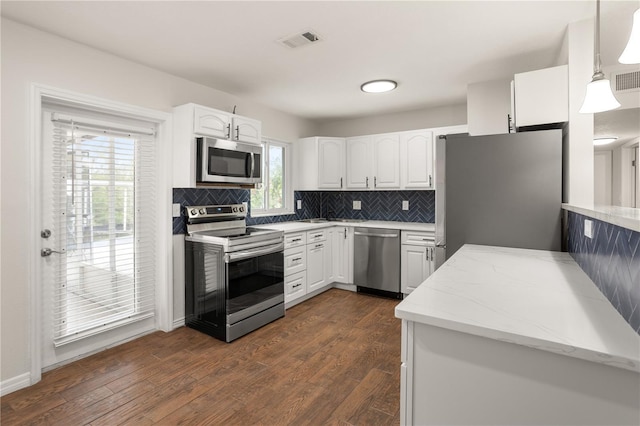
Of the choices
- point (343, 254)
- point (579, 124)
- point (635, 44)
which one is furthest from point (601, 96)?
point (343, 254)

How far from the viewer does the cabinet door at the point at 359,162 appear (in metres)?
4.54

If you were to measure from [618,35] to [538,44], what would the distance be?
1.67ft

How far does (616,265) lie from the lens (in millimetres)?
1129

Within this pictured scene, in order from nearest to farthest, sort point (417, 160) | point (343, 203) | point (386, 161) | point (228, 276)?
1. point (228, 276)
2. point (417, 160)
3. point (386, 161)
4. point (343, 203)

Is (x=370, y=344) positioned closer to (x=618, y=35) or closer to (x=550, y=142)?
(x=550, y=142)

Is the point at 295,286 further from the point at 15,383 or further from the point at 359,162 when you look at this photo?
the point at 15,383

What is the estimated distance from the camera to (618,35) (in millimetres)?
2404

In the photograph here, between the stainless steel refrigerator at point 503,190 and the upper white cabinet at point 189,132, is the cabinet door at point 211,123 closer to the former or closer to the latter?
the upper white cabinet at point 189,132

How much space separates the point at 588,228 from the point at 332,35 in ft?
6.48

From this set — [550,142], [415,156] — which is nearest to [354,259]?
[415,156]

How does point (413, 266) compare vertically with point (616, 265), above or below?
below

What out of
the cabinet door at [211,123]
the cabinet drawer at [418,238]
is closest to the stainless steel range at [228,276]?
the cabinet door at [211,123]

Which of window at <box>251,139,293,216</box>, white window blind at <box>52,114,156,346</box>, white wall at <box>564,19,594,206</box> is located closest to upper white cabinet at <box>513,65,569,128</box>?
white wall at <box>564,19,594,206</box>

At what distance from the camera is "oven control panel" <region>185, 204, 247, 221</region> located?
10.6 ft
